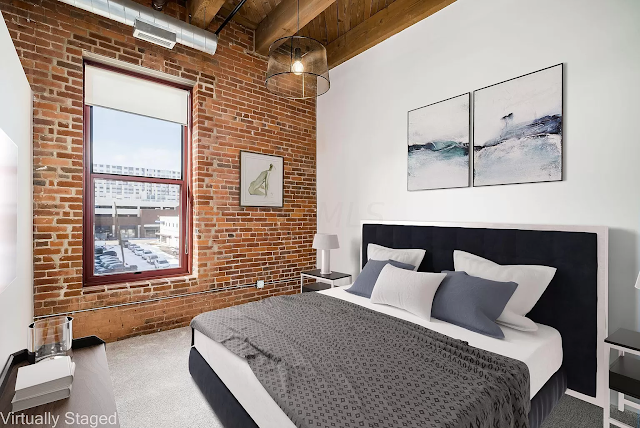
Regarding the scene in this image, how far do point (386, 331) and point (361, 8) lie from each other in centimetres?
343

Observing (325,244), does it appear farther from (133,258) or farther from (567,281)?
(567,281)

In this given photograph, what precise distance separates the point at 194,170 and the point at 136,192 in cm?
64

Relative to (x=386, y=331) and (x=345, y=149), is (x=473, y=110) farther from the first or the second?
(x=386, y=331)

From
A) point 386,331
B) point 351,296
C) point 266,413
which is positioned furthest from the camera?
point 351,296

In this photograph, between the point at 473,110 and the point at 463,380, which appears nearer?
the point at 463,380

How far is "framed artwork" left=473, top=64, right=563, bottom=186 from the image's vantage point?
7.96 ft

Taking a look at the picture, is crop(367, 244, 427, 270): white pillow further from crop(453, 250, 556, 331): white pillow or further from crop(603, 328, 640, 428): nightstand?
crop(603, 328, 640, 428): nightstand

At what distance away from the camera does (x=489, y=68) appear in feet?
9.18

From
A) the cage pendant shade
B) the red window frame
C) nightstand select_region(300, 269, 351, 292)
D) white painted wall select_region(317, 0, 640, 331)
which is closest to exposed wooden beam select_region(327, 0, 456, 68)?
white painted wall select_region(317, 0, 640, 331)

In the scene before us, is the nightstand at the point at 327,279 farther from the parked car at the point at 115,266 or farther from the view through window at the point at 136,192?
the parked car at the point at 115,266

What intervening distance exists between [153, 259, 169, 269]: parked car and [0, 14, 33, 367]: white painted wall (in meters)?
1.07

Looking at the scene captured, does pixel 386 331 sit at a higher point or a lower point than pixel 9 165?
lower

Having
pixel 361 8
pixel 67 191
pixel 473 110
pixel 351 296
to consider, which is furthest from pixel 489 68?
pixel 67 191

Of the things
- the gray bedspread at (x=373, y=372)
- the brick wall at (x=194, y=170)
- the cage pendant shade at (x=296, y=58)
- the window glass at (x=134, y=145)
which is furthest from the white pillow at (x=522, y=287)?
the window glass at (x=134, y=145)
